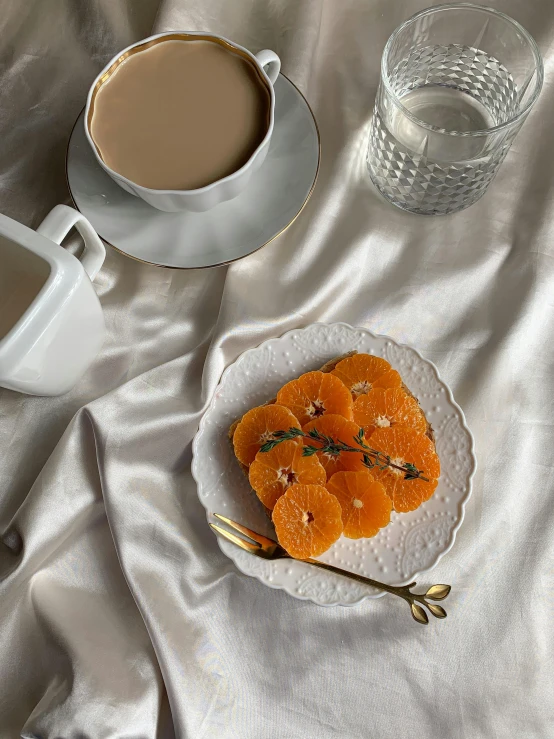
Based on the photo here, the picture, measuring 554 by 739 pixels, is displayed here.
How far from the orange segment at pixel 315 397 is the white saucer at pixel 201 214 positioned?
0.20 m

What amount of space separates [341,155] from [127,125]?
348 millimetres

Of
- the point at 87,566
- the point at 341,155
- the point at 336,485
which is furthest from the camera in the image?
the point at 341,155

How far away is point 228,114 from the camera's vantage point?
933 millimetres

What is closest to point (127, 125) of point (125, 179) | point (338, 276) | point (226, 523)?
point (125, 179)

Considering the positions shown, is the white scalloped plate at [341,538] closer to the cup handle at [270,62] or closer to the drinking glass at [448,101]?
the drinking glass at [448,101]

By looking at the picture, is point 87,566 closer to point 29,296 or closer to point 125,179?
point 29,296

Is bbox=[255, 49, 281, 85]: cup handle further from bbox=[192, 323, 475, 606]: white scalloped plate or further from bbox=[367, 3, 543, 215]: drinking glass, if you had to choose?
bbox=[192, 323, 475, 606]: white scalloped plate

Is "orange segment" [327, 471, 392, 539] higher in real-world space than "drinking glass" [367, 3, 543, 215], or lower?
lower

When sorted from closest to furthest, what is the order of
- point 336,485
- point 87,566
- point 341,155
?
point 336,485, point 87,566, point 341,155

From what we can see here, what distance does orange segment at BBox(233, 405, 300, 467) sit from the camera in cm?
89

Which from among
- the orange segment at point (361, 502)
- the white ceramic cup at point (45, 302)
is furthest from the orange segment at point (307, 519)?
the white ceramic cup at point (45, 302)

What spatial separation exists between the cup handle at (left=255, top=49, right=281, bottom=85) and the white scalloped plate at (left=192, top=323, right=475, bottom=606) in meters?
0.36


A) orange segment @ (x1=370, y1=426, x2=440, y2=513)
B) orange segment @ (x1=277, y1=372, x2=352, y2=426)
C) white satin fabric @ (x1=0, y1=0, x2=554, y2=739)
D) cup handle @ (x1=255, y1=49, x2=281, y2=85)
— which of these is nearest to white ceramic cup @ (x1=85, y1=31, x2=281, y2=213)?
cup handle @ (x1=255, y1=49, x2=281, y2=85)

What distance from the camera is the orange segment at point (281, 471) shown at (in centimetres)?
85
